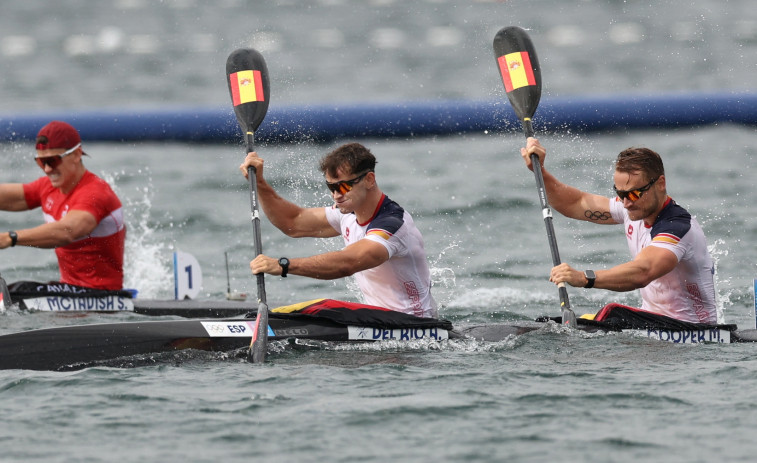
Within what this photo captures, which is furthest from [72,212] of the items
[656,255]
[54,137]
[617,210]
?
[656,255]

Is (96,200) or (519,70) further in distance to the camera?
(96,200)

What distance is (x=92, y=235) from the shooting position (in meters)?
8.98

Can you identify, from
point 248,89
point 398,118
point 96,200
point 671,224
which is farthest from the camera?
point 398,118

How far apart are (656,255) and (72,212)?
443cm

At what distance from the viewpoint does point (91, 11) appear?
41625 millimetres

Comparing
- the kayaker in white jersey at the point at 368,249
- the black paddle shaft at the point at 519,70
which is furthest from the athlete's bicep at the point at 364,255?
the black paddle shaft at the point at 519,70

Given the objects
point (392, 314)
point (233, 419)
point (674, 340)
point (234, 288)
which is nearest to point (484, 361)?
point (392, 314)

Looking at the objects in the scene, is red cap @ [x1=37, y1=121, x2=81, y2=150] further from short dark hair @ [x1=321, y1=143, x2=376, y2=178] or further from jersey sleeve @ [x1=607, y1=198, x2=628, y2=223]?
jersey sleeve @ [x1=607, y1=198, x2=628, y2=223]

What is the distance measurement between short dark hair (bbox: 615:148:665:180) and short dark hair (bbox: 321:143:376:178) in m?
1.50

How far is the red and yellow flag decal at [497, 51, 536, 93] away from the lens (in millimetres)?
8398

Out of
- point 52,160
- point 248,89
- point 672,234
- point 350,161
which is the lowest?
point 672,234

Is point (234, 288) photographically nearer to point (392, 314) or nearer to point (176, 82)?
point (392, 314)

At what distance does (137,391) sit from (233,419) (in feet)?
2.34

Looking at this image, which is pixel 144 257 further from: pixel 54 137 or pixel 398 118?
pixel 398 118
